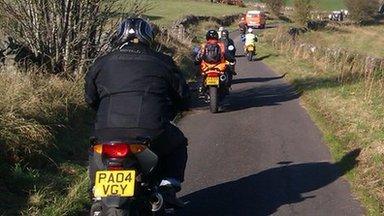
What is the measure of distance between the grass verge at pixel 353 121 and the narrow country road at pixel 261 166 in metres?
0.19

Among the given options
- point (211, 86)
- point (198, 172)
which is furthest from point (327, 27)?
point (198, 172)

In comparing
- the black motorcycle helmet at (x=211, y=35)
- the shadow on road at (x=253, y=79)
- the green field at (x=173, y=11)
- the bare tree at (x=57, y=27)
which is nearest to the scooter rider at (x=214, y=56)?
the black motorcycle helmet at (x=211, y=35)

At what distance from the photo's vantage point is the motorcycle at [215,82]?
1241 centimetres

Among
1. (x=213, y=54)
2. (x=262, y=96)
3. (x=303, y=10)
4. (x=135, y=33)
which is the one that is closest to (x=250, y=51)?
(x=262, y=96)

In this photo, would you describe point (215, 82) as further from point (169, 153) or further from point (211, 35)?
point (169, 153)

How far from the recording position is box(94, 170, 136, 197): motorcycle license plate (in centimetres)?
445

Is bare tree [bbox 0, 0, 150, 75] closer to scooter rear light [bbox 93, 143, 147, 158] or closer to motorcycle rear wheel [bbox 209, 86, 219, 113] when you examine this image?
motorcycle rear wheel [bbox 209, 86, 219, 113]

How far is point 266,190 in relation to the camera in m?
7.09

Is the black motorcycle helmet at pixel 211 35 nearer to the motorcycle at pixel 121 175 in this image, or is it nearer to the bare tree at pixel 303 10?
the motorcycle at pixel 121 175

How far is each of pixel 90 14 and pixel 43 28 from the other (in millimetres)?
901

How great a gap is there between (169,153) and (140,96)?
60cm

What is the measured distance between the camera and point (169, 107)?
511 cm

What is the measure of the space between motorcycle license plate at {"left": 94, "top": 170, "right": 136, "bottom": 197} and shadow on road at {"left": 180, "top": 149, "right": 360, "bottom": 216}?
1863 mm

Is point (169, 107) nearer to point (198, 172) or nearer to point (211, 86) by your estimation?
point (198, 172)
